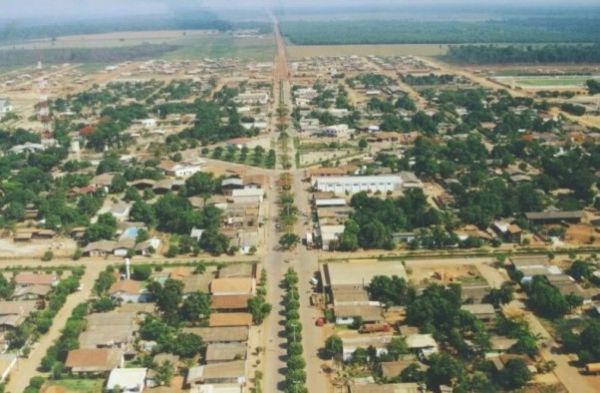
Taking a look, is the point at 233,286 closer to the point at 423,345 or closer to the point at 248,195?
the point at 423,345

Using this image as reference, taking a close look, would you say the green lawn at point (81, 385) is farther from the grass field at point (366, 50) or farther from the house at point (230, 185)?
the grass field at point (366, 50)

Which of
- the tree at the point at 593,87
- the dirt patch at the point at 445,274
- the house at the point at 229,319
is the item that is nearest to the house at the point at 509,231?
the dirt patch at the point at 445,274

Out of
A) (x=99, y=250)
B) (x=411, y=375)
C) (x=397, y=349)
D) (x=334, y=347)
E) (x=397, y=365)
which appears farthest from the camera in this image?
(x=99, y=250)

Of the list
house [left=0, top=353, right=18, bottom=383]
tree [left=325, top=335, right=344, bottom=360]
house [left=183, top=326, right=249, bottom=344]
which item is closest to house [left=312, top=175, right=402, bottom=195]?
house [left=183, top=326, right=249, bottom=344]

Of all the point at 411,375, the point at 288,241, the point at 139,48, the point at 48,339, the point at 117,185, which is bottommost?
the point at 48,339

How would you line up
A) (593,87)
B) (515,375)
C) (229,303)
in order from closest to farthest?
(515,375)
(229,303)
(593,87)

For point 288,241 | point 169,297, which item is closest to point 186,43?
point 288,241

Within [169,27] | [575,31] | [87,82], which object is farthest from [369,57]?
[169,27]
